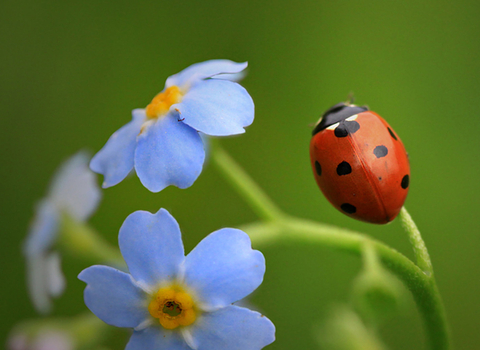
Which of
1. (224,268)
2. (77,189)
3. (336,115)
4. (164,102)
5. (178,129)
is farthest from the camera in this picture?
(77,189)

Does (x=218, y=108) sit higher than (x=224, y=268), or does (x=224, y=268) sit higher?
(x=218, y=108)

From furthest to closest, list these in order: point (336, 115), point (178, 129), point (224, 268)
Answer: point (336, 115), point (178, 129), point (224, 268)

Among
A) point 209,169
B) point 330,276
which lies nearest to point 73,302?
point 209,169

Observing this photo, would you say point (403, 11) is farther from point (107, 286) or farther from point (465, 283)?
point (107, 286)

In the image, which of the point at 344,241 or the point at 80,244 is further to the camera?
the point at 80,244

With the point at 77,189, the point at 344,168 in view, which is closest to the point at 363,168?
the point at 344,168

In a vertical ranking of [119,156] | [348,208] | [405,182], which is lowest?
[119,156]

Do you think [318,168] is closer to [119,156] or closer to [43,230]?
[119,156]

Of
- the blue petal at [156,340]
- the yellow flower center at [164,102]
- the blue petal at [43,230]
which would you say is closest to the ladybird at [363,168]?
the yellow flower center at [164,102]
